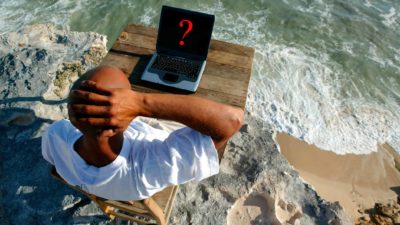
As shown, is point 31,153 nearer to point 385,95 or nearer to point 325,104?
point 325,104

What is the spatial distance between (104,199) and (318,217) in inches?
87.3

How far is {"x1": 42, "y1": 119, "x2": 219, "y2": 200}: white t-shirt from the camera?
1.96 meters

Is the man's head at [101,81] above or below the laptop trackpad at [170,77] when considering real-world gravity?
above

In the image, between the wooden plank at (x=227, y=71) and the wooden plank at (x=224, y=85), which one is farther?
the wooden plank at (x=227, y=71)

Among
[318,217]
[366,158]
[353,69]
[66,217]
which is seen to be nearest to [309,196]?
[318,217]

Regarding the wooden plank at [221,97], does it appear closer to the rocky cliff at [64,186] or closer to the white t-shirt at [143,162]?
the rocky cliff at [64,186]

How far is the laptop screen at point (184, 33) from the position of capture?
3201mm

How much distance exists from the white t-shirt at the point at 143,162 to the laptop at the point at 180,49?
3.63 ft

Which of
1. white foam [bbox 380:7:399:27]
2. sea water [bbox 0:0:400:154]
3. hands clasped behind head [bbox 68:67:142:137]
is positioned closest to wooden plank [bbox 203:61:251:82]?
hands clasped behind head [bbox 68:67:142:137]

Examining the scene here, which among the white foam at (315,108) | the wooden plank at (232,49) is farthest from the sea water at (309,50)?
the wooden plank at (232,49)

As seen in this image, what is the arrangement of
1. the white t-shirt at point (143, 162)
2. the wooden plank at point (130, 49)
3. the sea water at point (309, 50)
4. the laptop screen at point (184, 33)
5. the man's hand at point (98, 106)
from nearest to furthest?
the man's hand at point (98, 106), the white t-shirt at point (143, 162), the laptop screen at point (184, 33), the wooden plank at point (130, 49), the sea water at point (309, 50)

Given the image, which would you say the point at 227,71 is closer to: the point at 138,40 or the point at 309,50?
the point at 138,40

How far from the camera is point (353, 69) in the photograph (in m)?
6.73

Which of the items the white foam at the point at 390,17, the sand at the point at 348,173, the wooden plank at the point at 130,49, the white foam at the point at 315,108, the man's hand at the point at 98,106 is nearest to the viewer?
the man's hand at the point at 98,106
